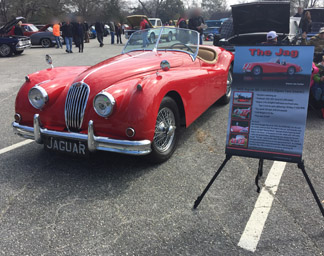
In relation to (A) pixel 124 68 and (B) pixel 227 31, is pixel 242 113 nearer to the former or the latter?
(A) pixel 124 68

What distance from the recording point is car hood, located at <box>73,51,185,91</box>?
3.44 meters

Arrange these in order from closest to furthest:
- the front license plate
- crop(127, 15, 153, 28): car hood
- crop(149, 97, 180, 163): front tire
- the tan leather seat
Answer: the front license plate → crop(149, 97, 180, 163): front tire → the tan leather seat → crop(127, 15, 153, 28): car hood

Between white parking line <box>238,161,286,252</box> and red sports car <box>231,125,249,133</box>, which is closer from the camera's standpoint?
white parking line <box>238,161,286,252</box>

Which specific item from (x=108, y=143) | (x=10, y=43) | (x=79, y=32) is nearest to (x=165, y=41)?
(x=108, y=143)

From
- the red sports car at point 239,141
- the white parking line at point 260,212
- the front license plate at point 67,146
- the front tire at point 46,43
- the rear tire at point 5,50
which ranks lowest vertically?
the white parking line at point 260,212

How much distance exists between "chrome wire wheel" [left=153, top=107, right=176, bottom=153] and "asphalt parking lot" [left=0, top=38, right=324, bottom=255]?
9.0 inches

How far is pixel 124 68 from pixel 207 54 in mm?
2310

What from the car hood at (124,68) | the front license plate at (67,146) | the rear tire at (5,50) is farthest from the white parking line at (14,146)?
the rear tire at (5,50)

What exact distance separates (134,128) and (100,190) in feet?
2.45

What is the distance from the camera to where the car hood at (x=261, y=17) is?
805 cm

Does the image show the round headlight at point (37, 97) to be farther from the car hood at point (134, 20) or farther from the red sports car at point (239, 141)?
the car hood at point (134, 20)

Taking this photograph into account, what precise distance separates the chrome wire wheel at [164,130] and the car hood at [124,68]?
0.66 m

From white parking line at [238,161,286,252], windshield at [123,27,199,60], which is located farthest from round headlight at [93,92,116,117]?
windshield at [123,27,199,60]

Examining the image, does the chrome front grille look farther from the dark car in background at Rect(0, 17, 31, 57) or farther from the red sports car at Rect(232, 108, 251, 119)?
the dark car in background at Rect(0, 17, 31, 57)
